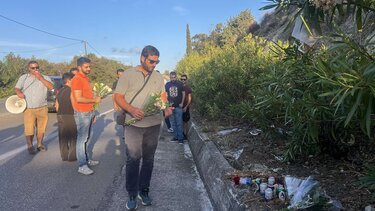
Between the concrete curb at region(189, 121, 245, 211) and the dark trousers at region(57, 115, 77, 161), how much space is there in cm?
251

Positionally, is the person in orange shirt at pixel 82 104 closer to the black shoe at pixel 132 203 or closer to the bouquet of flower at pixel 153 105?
the black shoe at pixel 132 203

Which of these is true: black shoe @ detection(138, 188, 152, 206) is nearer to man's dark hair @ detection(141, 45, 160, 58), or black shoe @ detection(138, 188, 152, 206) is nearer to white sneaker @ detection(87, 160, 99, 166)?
man's dark hair @ detection(141, 45, 160, 58)

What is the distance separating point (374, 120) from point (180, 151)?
5.80 m

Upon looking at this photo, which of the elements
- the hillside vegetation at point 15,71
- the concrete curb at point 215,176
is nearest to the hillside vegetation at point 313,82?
the concrete curb at point 215,176

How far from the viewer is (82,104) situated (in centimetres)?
655

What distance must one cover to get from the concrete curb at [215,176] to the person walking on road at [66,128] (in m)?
2.53

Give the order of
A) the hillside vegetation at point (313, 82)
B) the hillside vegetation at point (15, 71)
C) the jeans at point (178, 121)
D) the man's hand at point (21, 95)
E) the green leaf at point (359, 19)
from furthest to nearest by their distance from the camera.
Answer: the hillside vegetation at point (15, 71), the jeans at point (178, 121), the man's hand at point (21, 95), the green leaf at point (359, 19), the hillside vegetation at point (313, 82)

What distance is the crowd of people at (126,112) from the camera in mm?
4797

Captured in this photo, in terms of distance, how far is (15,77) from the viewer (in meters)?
38.2

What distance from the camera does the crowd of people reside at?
4.80 m

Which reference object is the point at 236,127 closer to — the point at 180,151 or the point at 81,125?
the point at 180,151

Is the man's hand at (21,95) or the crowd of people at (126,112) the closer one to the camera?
the crowd of people at (126,112)

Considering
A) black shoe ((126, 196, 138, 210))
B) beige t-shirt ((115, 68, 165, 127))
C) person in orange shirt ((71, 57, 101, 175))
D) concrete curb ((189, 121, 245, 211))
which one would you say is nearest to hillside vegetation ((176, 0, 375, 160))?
concrete curb ((189, 121, 245, 211))

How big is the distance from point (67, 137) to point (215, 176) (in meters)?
3.46
